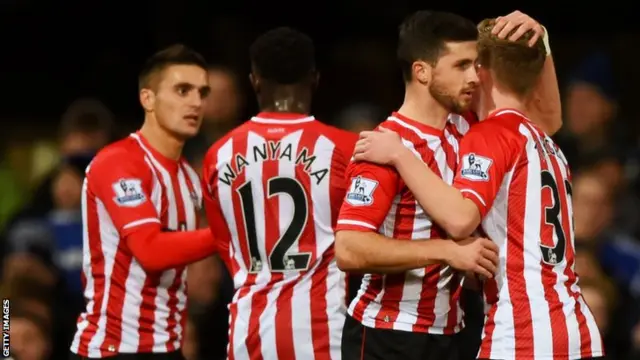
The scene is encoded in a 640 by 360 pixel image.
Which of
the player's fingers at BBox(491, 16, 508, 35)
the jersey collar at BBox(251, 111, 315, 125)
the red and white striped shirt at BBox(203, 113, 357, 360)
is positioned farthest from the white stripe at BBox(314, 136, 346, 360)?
the player's fingers at BBox(491, 16, 508, 35)

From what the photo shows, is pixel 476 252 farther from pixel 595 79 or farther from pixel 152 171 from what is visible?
pixel 595 79

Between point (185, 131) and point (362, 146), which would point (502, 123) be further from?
point (185, 131)

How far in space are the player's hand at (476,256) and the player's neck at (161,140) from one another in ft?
5.57

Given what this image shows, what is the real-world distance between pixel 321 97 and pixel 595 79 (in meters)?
2.72

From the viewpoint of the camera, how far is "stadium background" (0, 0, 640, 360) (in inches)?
285

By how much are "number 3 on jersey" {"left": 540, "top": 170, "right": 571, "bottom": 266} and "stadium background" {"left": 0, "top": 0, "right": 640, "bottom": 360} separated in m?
1.65

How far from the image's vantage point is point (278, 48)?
212 inches

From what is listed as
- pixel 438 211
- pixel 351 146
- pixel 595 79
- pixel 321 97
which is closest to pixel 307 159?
pixel 351 146

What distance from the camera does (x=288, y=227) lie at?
529 centimetres

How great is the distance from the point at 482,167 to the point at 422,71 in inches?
19.7

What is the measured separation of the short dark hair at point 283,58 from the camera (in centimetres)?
537

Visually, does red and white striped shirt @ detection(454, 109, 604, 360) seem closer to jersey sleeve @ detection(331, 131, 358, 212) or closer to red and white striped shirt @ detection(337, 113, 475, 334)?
red and white striped shirt @ detection(337, 113, 475, 334)

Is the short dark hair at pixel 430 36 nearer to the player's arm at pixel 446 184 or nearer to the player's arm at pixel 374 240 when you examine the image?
the player's arm at pixel 446 184

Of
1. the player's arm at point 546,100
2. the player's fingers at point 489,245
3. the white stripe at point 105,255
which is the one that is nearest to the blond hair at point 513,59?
the player's arm at point 546,100
